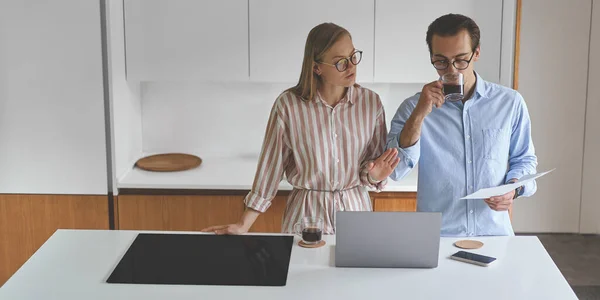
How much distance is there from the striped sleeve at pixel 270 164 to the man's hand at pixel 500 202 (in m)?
0.78

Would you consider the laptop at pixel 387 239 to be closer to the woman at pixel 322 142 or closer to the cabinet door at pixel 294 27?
the woman at pixel 322 142

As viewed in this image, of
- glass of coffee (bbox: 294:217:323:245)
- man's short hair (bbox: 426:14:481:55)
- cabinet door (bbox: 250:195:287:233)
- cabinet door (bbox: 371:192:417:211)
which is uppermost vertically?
man's short hair (bbox: 426:14:481:55)

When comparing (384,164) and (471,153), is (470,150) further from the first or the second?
(384,164)

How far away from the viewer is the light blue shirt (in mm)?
2451

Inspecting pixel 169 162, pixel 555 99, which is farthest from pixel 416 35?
pixel 555 99

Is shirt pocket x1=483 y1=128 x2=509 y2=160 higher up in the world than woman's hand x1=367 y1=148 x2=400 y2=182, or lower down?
higher up

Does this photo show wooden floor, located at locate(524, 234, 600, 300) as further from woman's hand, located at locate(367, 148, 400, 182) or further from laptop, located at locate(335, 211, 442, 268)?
laptop, located at locate(335, 211, 442, 268)

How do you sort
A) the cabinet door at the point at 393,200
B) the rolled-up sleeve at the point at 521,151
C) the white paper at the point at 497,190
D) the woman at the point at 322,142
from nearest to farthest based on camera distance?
the white paper at the point at 497,190, the rolled-up sleeve at the point at 521,151, the woman at the point at 322,142, the cabinet door at the point at 393,200

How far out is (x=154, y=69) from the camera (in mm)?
3693

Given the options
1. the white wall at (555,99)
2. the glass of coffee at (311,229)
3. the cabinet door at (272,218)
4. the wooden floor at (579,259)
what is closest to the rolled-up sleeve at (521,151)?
the glass of coffee at (311,229)

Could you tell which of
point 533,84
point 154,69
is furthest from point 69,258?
point 533,84

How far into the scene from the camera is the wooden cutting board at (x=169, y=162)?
374cm

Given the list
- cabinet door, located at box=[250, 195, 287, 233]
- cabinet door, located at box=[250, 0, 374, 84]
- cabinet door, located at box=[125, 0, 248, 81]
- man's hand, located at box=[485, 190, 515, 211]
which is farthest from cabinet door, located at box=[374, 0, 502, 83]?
man's hand, located at box=[485, 190, 515, 211]

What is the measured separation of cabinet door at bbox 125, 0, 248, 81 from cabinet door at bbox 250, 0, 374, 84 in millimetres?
75
